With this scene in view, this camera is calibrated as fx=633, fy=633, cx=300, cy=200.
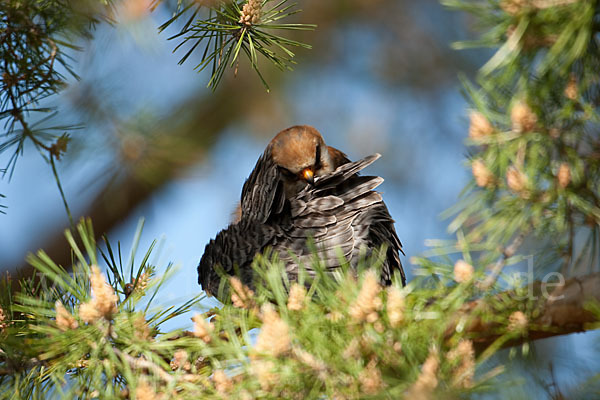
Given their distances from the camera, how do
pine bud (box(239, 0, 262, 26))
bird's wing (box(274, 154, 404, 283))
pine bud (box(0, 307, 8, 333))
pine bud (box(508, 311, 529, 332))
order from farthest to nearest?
bird's wing (box(274, 154, 404, 283))
pine bud (box(239, 0, 262, 26))
pine bud (box(0, 307, 8, 333))
pine bud (box(508, 311, 529, 332))

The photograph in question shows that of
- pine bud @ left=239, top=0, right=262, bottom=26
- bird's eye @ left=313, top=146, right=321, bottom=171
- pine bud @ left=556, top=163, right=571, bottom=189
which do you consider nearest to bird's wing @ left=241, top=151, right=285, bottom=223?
bird's eye @ left=313, top=146, right=321, bottom=171

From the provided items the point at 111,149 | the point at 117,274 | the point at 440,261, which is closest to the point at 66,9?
the point at 111,149

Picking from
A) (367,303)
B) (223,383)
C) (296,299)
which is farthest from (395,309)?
(223,383)

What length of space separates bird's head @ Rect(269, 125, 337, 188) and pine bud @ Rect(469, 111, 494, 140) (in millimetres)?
896

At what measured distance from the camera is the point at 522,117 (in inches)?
33.3

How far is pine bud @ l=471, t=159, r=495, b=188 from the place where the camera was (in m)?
0.88

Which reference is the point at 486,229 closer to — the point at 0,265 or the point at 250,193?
the point at 250,193

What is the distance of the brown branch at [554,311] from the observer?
2.89 feet

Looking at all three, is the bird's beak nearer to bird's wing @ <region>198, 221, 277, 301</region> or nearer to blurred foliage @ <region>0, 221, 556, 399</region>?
bird's wing @ <region>198, 221, 277, 301</region>

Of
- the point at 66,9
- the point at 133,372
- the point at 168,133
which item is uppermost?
the point at 66,9

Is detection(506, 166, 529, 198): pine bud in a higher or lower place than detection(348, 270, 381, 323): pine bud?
higher

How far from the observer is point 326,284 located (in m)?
0.93

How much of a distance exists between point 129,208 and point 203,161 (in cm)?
66

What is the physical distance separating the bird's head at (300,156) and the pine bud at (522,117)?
0.94 meters
